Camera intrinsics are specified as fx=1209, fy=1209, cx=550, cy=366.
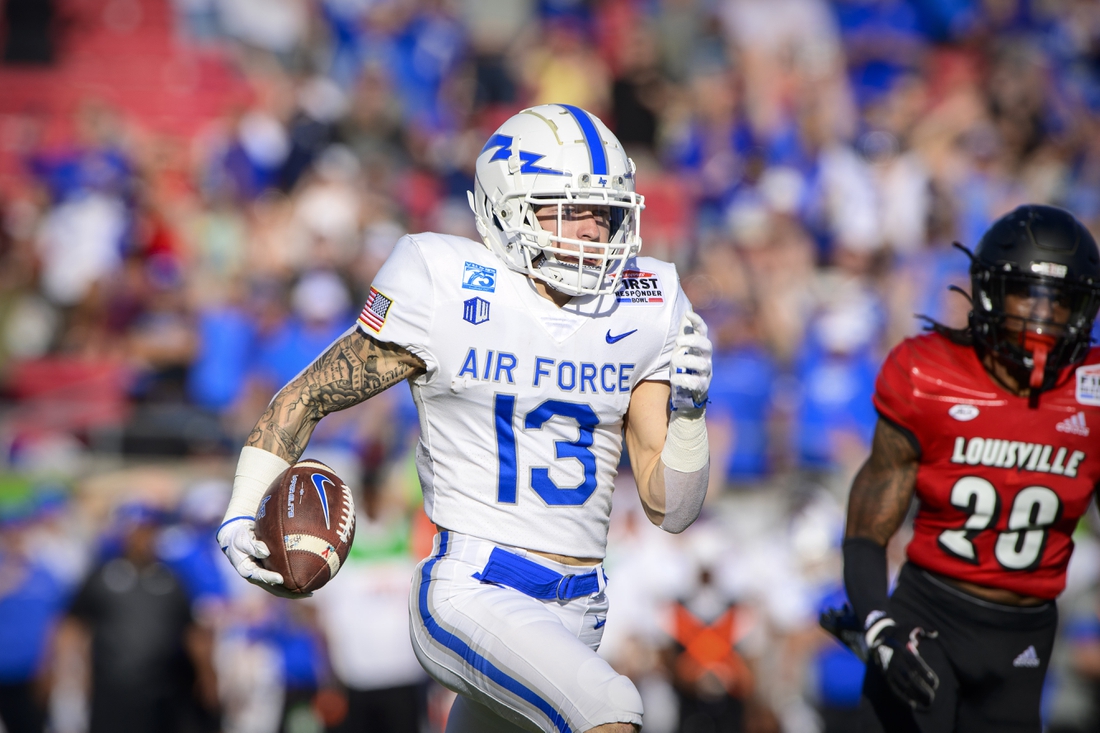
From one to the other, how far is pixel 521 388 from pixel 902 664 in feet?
4.37

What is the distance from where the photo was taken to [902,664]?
3426 millimetres

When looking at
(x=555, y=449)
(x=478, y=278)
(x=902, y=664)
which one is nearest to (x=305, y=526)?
(x=555, y=449)

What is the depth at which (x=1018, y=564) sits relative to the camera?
148 inches

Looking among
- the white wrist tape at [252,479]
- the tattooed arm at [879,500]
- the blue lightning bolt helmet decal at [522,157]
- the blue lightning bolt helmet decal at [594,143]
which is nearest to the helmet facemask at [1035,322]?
the tattooed arm at [879,500]

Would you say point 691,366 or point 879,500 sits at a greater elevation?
point 691,366

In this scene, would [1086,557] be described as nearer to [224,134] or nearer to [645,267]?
[645,267]

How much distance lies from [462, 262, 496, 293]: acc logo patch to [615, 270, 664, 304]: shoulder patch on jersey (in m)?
0.39

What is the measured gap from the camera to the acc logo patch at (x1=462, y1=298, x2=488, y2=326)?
347 cm

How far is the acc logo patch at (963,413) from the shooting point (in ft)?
12.5

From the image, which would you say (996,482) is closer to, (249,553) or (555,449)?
(555,449)

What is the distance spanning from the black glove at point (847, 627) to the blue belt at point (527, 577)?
3.27ft

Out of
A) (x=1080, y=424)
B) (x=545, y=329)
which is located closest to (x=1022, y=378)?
(x=1080, y=424)

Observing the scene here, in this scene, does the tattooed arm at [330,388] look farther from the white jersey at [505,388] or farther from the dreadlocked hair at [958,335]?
the dreadlocked hair at [958,335]

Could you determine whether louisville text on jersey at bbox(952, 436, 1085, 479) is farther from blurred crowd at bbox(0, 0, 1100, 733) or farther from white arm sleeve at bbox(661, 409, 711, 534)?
blurred crowd at bbox(0, 0, 1100, 733)
